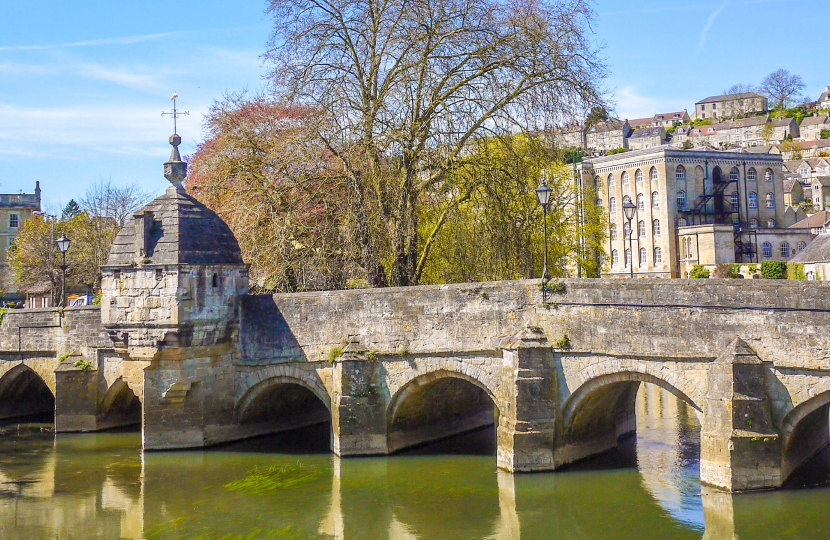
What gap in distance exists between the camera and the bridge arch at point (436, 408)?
1973cm

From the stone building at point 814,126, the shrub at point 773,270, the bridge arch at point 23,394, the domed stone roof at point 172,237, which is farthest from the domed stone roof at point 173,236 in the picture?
the stone building at point 814,126

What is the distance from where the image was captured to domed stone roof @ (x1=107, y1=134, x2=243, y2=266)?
2094cm

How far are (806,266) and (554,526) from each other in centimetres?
3440

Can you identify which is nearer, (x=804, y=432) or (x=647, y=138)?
(x=804, y=432)

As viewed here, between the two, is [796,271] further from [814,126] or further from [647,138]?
[814,126]

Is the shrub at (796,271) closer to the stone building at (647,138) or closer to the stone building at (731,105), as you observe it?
the stone building at (647,138)

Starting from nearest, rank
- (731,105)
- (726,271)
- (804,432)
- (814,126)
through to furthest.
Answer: (804,432), (726,271), (814,126), (731,105)

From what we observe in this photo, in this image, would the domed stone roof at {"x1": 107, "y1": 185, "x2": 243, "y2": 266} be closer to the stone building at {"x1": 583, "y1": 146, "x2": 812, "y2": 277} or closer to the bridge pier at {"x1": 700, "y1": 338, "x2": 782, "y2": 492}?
the bridge pier at {"x1": 700, "y1": 338, "x2": 782, "y2": 492}

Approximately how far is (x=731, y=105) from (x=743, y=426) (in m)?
139

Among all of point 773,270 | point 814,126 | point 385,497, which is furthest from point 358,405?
point 814,126

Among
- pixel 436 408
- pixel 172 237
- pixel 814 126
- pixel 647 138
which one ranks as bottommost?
pixel 436 408

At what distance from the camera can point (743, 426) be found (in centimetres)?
1540

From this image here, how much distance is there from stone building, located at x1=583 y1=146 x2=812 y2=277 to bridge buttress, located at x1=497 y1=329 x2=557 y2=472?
48847mm

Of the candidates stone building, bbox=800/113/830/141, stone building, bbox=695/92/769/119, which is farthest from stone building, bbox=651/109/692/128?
stone building, bbox=800/113/830/141
